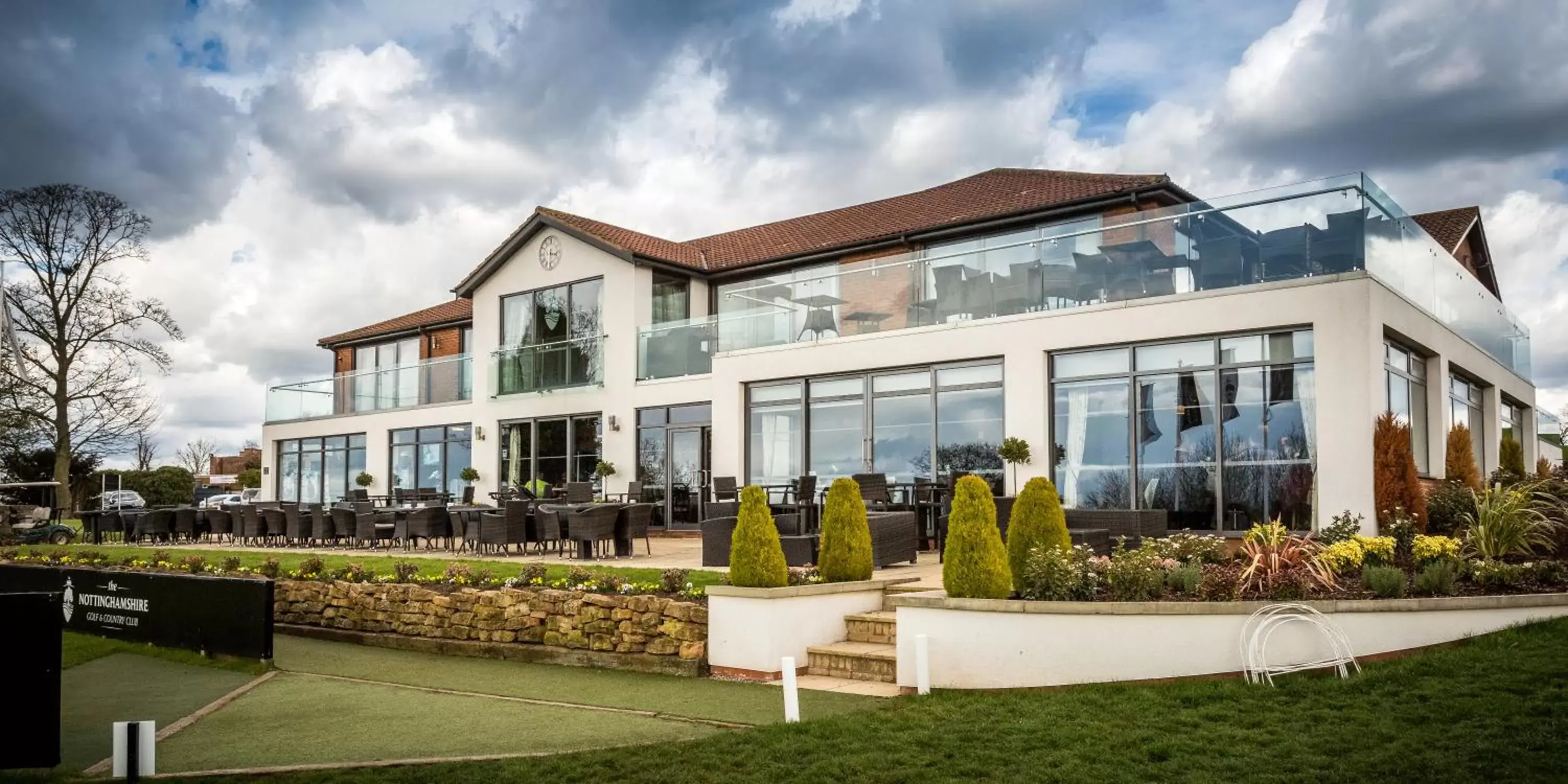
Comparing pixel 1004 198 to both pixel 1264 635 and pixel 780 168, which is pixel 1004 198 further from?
pixel 1264 635

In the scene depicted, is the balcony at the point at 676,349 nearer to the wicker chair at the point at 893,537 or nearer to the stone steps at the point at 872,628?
the wicker chair at the point at 893,537

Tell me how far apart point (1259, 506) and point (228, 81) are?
532 inches

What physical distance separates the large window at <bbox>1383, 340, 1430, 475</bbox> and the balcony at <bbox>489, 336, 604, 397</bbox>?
45.7ft

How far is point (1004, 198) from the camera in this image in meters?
20.4

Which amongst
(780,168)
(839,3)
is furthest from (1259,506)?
(780,168)

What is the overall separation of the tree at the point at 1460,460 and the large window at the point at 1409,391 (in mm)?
353

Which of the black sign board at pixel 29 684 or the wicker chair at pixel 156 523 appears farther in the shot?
the wicker chair at pixel 156 523

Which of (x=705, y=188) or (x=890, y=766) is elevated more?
(x=705, y=188)

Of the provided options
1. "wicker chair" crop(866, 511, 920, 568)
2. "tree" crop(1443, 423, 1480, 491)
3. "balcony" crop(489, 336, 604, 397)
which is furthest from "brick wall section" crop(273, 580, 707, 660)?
"tree" crop(1443, 423, 1480, 491)

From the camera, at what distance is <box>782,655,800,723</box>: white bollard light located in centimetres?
720

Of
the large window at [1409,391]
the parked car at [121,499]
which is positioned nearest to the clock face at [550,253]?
the large window at [1409,391]

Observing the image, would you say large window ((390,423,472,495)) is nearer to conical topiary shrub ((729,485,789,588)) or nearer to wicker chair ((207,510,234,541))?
wicker chair ((207,510,234,541))

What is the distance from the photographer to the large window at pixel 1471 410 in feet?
55.4

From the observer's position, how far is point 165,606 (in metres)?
12.1
